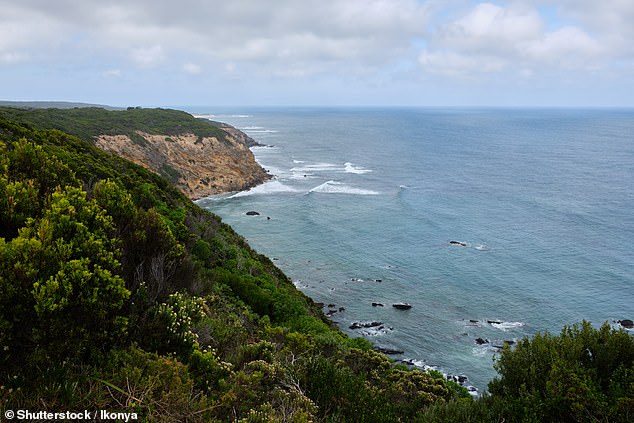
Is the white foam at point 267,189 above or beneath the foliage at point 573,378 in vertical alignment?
beneath

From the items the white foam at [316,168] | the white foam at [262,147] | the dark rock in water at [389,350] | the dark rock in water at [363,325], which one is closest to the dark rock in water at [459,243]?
the dark rock in water at [363,325]

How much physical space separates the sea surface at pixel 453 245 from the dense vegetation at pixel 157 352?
18.8 meters

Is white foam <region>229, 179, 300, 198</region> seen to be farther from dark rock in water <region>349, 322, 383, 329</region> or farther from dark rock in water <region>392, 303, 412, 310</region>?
dark rock in water <region>349, 322, 383, 329</region>

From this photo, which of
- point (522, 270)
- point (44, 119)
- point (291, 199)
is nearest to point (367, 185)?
point (291, 199)

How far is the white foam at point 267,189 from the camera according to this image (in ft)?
231

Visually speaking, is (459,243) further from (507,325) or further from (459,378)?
(459,378)

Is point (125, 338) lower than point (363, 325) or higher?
higher

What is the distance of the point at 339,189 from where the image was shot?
238ft

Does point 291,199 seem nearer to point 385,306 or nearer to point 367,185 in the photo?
point 367,185

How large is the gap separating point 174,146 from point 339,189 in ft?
96.0

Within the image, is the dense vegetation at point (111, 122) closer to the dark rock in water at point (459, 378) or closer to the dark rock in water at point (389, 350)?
the dark rock in water at point (389, 350)

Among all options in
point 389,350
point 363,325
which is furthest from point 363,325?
point 389,350
